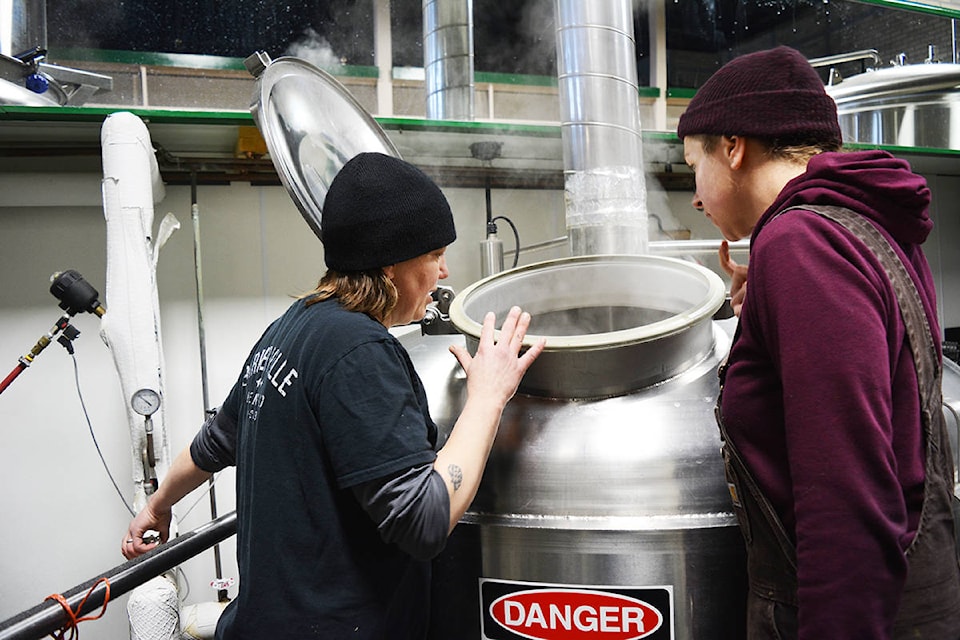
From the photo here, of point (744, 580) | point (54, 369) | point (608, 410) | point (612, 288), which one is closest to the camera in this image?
point (744, 580)

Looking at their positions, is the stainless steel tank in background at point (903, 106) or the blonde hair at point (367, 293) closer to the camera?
the blonde hair at point (367, 293)

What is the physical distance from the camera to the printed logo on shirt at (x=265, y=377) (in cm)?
102

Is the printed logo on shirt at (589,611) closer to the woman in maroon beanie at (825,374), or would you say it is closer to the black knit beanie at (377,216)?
the woman in maroon beanie at (825,374)

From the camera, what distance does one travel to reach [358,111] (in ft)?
6.70

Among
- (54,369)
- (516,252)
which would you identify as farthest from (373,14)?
(54,369)

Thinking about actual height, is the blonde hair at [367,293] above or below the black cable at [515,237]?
below

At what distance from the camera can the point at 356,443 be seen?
93cm

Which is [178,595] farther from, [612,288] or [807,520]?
[807,520]

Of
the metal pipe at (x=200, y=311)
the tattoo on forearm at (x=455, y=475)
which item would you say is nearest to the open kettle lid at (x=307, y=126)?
the tattoo on forearm at (x=455, y=475)

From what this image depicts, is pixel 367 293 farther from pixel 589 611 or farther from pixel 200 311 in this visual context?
pixel 200 311

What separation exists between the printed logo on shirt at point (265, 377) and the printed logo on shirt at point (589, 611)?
0.49 metres

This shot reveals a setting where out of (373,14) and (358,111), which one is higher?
(373,14)

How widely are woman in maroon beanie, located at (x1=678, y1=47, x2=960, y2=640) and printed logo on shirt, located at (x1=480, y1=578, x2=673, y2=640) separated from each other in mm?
172

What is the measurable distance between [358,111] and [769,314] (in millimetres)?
1509
